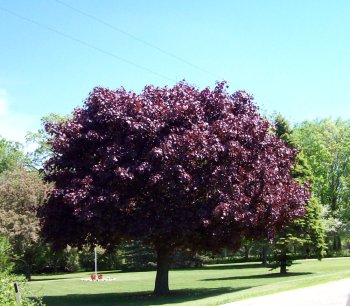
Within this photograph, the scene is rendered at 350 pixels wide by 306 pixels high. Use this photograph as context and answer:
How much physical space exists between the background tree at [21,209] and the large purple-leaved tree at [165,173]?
20.4 metres

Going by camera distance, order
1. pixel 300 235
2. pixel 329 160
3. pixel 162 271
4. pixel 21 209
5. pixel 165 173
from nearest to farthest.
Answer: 1. pixel 165 173
2. pixel 162 271
3. pixel 300 235
4. pixel 21 209
5. pixel 329 160

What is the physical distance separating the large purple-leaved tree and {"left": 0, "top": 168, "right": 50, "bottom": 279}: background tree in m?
20.4

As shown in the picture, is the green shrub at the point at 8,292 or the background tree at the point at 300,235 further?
the background tree at the point at 300,235

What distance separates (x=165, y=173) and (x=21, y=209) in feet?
89.1

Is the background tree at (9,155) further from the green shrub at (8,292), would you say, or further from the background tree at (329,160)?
the green shrub at (8,292)

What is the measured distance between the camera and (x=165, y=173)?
57.8 feet

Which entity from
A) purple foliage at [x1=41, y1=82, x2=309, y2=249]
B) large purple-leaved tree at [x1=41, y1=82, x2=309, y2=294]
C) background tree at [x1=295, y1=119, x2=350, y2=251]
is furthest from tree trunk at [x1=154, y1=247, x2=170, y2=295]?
background tree at [x1=295, y1=119, x2=350, y2=251]

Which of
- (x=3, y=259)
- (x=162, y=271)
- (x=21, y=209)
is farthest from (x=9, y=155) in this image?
(x=3, y=259)

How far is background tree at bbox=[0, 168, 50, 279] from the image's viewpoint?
39.4 m

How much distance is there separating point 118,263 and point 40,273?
376 inches

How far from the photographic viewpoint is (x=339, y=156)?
70.1 meters

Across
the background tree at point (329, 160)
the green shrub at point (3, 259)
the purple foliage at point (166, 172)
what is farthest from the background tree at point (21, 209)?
the background tree at point (329, 160)

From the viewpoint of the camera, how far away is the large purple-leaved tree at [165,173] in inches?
706

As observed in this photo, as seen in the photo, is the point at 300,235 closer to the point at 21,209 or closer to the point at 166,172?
the point at 166,172
